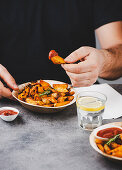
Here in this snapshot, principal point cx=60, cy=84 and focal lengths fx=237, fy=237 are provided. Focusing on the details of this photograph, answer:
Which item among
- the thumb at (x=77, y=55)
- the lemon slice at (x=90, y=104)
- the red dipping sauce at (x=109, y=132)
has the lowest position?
the red dipping sauce at (x=109, y=132)

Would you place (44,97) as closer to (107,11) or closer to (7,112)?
(7,112)

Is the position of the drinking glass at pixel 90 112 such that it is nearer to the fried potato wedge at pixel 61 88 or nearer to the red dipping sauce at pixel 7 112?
the fried potato wedge at pixel 61 88

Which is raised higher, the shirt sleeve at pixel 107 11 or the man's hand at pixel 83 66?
the shirt sleeve at pixel 107 11

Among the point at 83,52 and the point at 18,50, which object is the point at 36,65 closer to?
the point at 18,50

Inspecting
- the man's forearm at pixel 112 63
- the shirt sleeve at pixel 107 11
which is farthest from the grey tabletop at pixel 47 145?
the shirt sleeve at pixel 107 11

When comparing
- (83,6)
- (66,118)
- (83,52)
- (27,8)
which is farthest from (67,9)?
(66,118)

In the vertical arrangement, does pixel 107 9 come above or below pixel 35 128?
above

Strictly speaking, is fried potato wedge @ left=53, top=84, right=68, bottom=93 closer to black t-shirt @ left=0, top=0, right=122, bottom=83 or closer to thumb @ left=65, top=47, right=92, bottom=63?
thumb @ left=65, top=47, right=92, bottom=63
